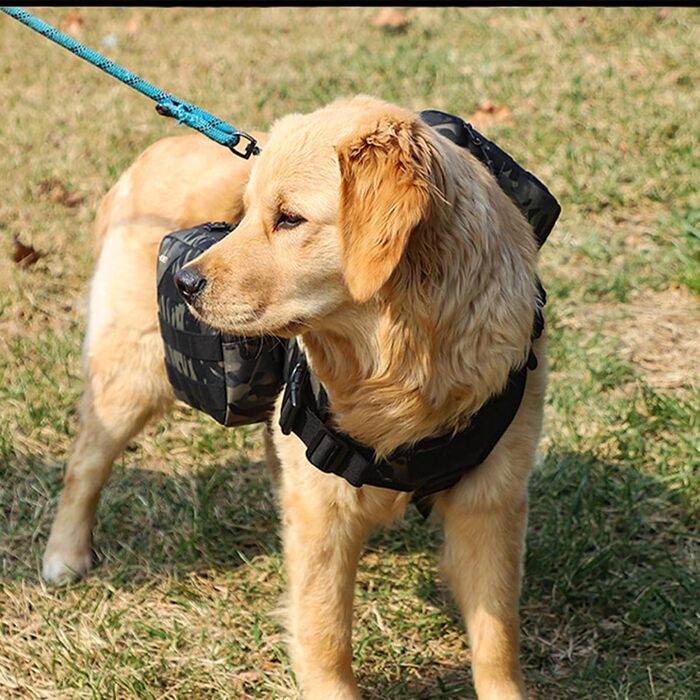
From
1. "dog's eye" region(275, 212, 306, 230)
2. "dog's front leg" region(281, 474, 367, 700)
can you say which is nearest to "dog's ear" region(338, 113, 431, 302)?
"dog's eye" region(275, 212, 306, 230)

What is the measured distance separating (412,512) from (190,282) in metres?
1.62

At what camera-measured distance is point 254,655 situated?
3301 millimetres

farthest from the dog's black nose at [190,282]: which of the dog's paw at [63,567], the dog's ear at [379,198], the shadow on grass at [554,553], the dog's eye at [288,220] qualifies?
the dog's paw at [63,567]

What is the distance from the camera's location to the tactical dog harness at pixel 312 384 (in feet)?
8.62

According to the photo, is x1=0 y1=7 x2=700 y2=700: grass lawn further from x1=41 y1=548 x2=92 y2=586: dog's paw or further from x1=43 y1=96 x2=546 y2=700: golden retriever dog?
x1=43 y1=96 x2=546 y2=700: golden retriever dog

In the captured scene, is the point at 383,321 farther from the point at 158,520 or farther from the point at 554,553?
the point at 158,520

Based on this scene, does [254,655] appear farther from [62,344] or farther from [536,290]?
[62,344]

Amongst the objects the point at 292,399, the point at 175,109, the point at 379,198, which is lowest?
the point at 292,399

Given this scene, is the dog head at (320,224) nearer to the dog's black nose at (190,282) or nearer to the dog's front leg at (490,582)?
the dog's black nose at (190,282)

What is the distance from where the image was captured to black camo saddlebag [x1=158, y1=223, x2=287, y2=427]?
2.99m

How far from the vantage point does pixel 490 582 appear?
2838mm

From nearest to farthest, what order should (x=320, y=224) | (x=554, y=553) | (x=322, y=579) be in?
(x=320, y=224) → (x=322, y=579) → (x=554, y=553)

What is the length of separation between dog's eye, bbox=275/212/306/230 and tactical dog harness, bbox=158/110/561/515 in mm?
414

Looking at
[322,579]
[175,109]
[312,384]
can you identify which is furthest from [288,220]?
[322,579]
